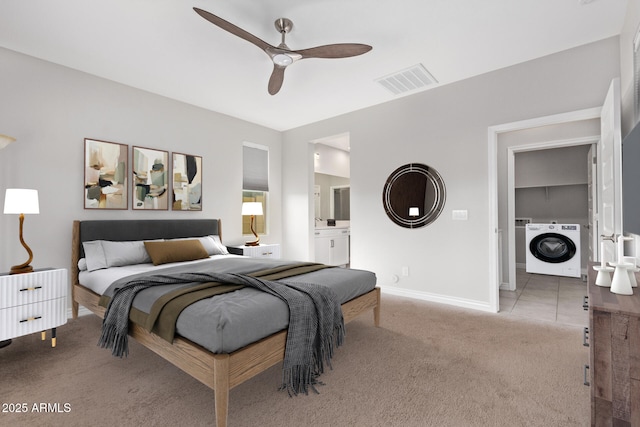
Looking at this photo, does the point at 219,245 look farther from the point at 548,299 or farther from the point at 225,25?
the point at 548,299

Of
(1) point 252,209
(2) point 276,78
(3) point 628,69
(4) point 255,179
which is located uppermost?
(2) point 276,78

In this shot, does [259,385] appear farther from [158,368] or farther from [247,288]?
[158,368]

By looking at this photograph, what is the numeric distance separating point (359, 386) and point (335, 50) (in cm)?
240

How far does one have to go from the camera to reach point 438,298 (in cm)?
374

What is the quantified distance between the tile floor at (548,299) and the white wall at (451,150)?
0.50m

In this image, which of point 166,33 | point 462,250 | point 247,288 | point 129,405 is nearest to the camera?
point 129,405

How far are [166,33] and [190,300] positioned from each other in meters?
2.29

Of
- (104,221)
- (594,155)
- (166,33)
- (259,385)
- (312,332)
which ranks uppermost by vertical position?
Result: (166,33)

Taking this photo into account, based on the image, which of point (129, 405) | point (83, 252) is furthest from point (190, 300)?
point (83, 252)

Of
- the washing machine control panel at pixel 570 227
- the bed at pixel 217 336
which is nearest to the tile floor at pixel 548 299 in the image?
the washing machine control panel at pixel 570 227

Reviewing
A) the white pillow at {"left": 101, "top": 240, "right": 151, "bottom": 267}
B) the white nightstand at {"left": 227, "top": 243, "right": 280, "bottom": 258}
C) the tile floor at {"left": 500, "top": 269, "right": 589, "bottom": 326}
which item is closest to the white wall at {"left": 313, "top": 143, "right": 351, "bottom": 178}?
the white nightstand at {"left": 227, "top": 243, "right": 280, "bottom": 258}

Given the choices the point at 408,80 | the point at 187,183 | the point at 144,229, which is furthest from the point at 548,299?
the point at 144,229

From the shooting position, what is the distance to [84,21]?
8.01ft

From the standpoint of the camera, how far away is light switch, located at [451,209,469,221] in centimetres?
355
